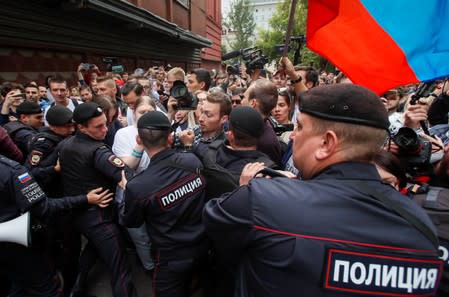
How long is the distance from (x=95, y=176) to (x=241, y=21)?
5454 cm

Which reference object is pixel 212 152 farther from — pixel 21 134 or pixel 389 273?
pixel 21 134

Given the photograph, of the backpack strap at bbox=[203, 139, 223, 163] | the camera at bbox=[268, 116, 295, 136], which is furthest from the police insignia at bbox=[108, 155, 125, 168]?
the camera at bbox=[268, 116, 295, 136]

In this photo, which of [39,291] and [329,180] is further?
[39,291]

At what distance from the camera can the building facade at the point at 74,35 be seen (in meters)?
6.24

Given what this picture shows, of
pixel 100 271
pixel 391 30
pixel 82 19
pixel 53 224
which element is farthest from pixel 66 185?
pixel 82 19

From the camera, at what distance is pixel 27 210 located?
2.26 metres

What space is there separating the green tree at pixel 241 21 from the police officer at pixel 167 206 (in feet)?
172

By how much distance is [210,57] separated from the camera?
26531 mm

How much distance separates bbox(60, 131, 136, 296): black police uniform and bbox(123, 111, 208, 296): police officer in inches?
20.2

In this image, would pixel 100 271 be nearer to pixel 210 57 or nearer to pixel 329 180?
pixel 329 180

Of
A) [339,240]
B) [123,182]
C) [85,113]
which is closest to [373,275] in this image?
[339,240]

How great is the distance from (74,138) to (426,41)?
292 centimetres

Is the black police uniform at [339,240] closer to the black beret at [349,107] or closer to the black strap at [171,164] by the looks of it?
the black beret at [349,107]

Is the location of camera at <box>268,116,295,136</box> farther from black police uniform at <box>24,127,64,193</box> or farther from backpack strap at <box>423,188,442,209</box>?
black police uniform at <box>24,127,64,193</box>
